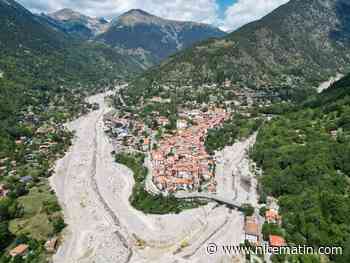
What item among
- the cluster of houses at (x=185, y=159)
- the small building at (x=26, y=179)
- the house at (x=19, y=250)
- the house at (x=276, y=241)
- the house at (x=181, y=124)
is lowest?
the house at (x=19, y=250)

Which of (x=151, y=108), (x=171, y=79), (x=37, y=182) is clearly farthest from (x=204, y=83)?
(x=37, y=182)

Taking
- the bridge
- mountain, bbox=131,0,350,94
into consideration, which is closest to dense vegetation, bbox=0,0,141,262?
the bridge

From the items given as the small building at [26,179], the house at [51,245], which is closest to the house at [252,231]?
the house at [51,245]

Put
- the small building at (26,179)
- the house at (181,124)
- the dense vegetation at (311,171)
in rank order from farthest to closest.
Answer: the house at (181,124) → the small building at (26,179) → the dense vegetation at (311,171)

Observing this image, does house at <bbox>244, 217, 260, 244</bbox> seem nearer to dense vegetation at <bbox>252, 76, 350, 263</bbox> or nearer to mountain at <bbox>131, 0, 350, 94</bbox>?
dense vegetation at <bbox>252, 76, 350, 263</bbox>

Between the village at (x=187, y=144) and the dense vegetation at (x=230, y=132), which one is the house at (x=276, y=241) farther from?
the dense vegetation at (x=230, y=132)

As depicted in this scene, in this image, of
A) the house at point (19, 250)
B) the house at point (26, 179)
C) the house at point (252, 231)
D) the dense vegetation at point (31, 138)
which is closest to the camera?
the house at point (19, 250)
